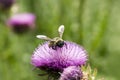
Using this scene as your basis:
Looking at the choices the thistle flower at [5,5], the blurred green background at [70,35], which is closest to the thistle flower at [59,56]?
the blurred green background at [70,35]

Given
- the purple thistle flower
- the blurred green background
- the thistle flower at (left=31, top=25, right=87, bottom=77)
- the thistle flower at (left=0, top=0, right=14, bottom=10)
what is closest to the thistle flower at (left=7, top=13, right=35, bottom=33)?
the blurred green background

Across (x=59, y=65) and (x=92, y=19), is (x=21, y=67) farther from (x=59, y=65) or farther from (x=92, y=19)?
(x=59, y=65)

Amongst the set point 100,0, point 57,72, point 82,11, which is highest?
point 100,0

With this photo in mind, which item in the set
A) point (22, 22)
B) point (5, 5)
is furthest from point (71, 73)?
point (22, 22)

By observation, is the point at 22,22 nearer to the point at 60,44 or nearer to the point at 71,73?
the point at 60,44

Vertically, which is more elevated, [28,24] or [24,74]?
[28,24]

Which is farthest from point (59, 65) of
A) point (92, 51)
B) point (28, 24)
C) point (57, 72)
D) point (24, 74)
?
point (28, 24)
